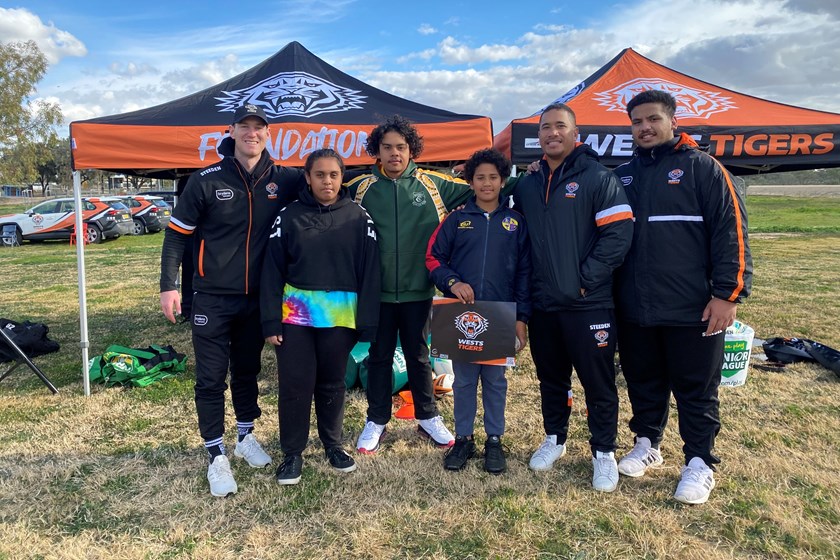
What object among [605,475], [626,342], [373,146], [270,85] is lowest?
[605,475]

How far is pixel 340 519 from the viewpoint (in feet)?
8.93

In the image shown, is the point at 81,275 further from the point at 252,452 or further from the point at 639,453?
the point at 639,453

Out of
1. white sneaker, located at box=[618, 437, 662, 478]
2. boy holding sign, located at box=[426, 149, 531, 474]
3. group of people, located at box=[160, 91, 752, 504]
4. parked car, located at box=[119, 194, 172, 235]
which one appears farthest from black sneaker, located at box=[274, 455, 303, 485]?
parked car, located at box=[119, 194, 172, 235]

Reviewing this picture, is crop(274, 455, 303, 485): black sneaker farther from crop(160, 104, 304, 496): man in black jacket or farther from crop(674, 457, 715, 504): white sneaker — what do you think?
crop(674, 457, 715, 504): white sneaker

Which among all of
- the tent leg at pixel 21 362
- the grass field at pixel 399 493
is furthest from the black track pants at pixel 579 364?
the tent leg at pixel 21 362

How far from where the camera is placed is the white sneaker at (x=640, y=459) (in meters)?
3.08

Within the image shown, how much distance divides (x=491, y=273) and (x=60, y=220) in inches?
769

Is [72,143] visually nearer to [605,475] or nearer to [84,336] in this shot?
[84,336]

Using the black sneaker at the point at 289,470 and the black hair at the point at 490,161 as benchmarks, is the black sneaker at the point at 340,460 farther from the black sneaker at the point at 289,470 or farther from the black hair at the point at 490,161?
the black hair at the point at 490,161

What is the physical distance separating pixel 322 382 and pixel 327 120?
7.46 ft

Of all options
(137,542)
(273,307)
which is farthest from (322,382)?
(137,542)

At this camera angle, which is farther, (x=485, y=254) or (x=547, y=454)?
(x=547, y=454)

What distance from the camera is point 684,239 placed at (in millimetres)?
2727

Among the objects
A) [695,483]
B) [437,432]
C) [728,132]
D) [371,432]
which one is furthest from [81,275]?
[728,132]
